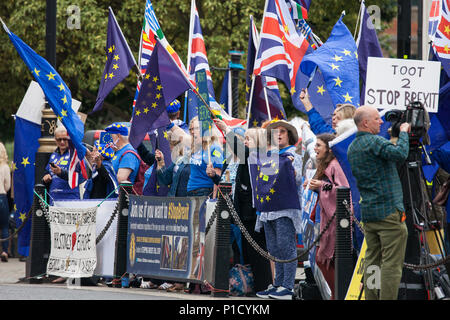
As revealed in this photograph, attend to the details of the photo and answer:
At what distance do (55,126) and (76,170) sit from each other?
5.43ft

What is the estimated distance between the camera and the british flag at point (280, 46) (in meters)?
11.7

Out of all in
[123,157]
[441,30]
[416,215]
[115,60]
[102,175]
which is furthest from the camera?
[115,60]

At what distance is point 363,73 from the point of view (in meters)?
12.4

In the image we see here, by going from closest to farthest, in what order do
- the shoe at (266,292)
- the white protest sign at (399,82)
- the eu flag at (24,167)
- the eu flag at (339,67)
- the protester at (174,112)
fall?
1. the white protest sign at (399,82)
2. the shoe at (266,292)
3. the eu flag at (339,67)
4. the protester at (174,112)
5. the eu flag at (24,167)

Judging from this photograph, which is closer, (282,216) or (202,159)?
(282,216)

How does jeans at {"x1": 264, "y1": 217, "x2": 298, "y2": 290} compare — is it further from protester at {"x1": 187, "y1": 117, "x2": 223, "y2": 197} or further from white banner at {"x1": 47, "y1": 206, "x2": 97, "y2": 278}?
white banner at {"x1": 47, "y1": 206, "x2": 97, "y2": 278}

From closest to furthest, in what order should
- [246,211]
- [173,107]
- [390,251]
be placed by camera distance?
1. [390,251]
2. [246,211]
3. [173,107]

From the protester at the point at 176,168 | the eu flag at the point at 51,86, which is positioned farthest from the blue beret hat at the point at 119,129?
the protester at the point at 176,168

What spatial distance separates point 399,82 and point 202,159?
2704 mm

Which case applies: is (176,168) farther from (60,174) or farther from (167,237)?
(60,174)

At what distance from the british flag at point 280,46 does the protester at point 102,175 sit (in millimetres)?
2265

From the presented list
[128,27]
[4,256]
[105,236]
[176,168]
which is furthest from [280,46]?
[128,27]

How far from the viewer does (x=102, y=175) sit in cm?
1239

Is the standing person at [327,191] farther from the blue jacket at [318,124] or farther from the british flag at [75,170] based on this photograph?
the british flag at [75,170]
